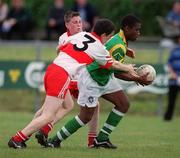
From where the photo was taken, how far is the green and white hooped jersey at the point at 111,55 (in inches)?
481

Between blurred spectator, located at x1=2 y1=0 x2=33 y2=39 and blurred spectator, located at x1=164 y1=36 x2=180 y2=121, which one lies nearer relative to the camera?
blurred spectator, located at x1=164 y1=36 x2=180 y2=121

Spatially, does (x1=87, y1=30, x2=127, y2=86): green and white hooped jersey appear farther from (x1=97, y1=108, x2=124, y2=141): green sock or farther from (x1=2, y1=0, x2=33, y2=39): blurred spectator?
(x1=2, y1=0, x2=33, y2=39): blurred spectator

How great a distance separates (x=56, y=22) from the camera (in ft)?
80.9

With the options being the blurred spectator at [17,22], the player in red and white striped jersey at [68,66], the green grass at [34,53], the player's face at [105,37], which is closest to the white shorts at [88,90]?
the player in red and white striped jersey at [68,66]

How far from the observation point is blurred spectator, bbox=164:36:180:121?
21.3 metres

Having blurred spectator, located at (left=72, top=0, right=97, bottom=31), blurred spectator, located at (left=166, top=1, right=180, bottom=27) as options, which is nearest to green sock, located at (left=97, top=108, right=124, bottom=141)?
blurred spectator, located at (left=72, top=0, right=97, bottom=31)

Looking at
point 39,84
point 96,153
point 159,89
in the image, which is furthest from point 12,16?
point 96,153

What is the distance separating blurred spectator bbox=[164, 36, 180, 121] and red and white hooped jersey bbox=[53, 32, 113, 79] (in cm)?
950

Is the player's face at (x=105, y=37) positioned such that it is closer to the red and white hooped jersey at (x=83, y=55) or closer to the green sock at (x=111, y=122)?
the red and white hooped jersey at (x=83, y=55)

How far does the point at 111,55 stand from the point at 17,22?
43.3 ft

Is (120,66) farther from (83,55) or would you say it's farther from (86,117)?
(86,117)

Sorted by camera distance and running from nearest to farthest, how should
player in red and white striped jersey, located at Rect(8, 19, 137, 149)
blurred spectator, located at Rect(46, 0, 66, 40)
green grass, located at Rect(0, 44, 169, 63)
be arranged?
player in red and white striped jersey, located at Rect(8, 19, 137, 149) → green grass, located at Rect(0, 44, 169, 63) → blurred spectator, located at Rect(46, 0, 66, 40)

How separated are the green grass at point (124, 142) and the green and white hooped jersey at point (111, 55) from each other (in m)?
1.07

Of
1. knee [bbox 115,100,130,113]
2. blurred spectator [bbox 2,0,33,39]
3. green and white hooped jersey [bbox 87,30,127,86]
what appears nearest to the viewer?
green and white hooped jersey [bbox 87,30,127,86]
